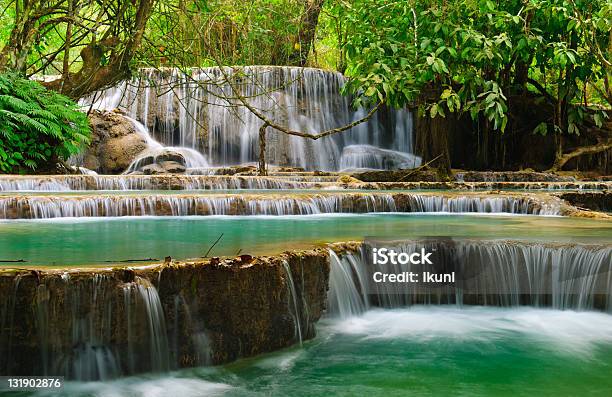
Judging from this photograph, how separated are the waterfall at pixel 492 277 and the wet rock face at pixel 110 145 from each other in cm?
1069

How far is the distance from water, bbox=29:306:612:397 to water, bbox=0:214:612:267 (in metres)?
0.62

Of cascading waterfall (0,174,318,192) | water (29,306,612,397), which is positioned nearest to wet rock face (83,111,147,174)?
cascading waterfall (0,174,318,192)

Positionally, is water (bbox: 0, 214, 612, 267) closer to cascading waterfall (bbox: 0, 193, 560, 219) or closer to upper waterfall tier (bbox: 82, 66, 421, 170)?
cascading waterfall (bbox: 0, 193, 560, 219)

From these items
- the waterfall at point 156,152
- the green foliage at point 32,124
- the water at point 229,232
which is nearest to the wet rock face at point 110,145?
the waterfall at point 156,152

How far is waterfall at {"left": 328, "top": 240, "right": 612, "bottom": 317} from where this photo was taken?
426cm

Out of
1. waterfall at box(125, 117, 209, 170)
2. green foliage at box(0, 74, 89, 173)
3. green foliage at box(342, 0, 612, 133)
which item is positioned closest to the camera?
green foliage at box(342, 0, 612, 133)

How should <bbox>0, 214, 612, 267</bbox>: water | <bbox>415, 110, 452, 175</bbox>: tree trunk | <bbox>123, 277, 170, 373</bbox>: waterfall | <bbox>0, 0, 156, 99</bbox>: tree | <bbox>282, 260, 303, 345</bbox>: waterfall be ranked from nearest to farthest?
<bbox>123, 277, 170, 373</bbox>: waterfall → <bbox>282, 260, 303, 345</bbox>: waterfall → <bbox>0, 214, 612, 267</bbox>: water → <bbox>0, 0, 156, 99</bbox>: tree → <bbox>415, 110, 452, 175</bbox>: tree trunk

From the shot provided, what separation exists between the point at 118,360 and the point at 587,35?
8800 mm

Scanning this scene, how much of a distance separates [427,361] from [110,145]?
39.6 ft

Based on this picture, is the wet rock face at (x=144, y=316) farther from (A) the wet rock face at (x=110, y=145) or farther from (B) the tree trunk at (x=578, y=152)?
(A) the wet rock face at (x=110, y=145)

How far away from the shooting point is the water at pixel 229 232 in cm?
383

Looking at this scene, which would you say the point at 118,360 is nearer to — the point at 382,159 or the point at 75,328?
the point at 75,328

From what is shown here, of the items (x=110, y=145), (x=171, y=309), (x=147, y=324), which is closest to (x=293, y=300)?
(x=171, y=309)

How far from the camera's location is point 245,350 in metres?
3.38
